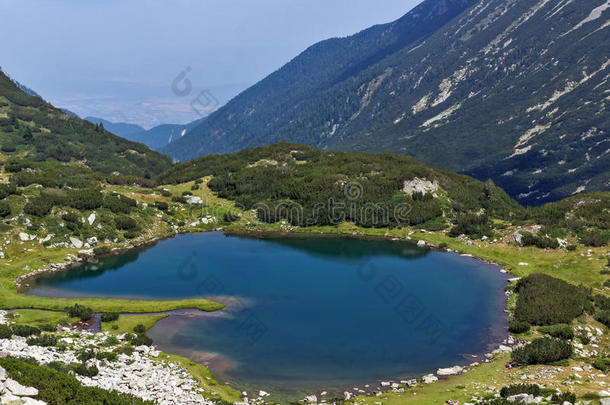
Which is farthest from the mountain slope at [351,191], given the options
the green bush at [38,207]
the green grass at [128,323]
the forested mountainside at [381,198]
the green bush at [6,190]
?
the green grass at [128,323]

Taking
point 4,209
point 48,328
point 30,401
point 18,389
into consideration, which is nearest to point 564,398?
point 30,401

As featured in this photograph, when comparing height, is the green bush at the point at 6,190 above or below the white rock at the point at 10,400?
above

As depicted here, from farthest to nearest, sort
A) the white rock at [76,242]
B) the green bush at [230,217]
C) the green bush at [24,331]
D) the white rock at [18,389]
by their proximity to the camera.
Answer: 1. the green bush at [230,217]
2. the white rock at [76,242]
3. the green bush at [24,331]
4. the white rock at [18,389]

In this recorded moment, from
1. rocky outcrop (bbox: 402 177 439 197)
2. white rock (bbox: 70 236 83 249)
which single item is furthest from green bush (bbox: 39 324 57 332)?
rocky outcrop (bbox: 402 177 439 197)

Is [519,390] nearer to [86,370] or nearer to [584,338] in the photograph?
[584,338]

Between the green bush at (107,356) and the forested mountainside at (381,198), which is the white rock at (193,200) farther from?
the green bush at (107,356)

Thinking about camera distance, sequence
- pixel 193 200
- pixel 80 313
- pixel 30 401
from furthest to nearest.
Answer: pixel 193 200 < pixel 80 313 < pixel 30 401

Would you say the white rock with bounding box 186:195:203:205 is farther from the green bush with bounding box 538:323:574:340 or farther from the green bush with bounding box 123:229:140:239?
the green bush with bounding box 538:323:574:340

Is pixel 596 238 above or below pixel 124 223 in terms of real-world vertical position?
below
